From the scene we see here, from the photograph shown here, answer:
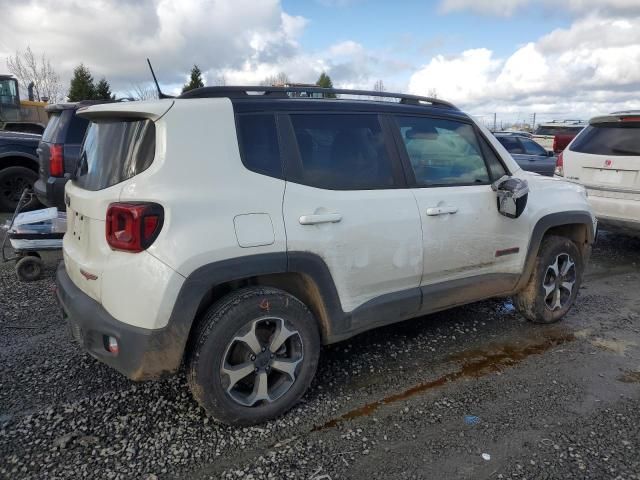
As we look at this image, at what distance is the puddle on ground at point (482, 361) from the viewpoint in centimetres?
304

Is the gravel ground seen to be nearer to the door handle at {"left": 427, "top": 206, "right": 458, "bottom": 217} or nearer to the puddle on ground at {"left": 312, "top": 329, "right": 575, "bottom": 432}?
the puddle on ground at {"left": 312, "top": 329, "right": 575, "bottom": 432}

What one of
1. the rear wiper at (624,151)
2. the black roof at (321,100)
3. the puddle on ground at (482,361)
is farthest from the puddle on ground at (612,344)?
the rear wiper at (624,151)

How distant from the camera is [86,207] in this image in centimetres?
275

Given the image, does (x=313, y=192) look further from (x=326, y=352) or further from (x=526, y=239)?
(x=526, y=239)

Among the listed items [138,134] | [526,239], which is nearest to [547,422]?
[526,239]

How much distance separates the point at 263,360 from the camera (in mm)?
2811

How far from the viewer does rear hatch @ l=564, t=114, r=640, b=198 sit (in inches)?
239

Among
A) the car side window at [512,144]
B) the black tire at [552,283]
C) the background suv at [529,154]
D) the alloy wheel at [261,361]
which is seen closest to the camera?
the alloy wheel at [261,361]

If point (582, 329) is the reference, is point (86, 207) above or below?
above

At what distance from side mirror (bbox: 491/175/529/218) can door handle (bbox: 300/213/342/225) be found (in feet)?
4.78

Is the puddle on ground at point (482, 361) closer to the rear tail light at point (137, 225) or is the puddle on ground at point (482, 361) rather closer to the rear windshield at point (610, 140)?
the rear tail light at point (137, 225)

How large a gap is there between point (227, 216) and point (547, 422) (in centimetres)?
218

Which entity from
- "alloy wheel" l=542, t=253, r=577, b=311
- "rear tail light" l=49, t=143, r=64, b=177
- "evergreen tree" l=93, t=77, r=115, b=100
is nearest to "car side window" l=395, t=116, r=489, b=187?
"alloy wheel" l=542, t=253, r=577, b=311

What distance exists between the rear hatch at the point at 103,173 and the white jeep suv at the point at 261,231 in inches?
0.4
